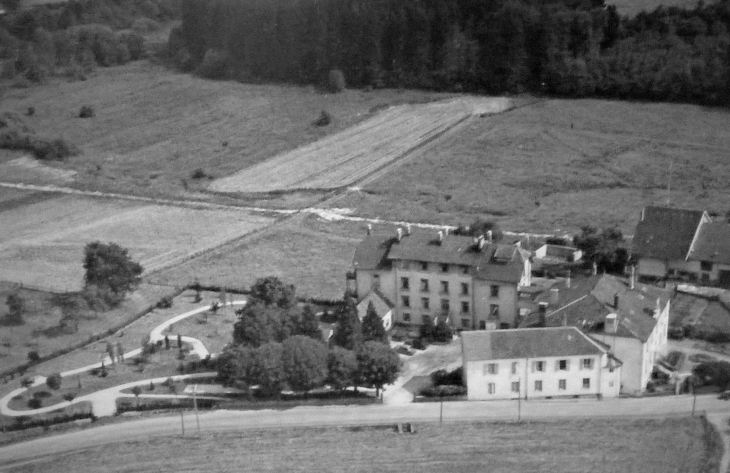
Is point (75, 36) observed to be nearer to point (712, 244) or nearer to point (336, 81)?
point (336, 81)

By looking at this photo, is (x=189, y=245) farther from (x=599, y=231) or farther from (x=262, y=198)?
(x=599, y=231)

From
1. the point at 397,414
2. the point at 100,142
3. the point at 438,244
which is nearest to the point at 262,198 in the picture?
the point at 100,142

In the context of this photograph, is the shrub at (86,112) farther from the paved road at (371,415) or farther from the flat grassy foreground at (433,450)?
the flat grassy foreground at (433,450)

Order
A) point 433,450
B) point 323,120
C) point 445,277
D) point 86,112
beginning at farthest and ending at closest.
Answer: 1. point 86,112
2. point 323,120
3. point 445,277
4. point 433,450

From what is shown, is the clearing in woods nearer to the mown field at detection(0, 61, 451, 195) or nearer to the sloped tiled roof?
the mown field at detection(0, 61, 451, 195)

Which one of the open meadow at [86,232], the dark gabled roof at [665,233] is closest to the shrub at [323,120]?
the open meadow at [86,232]

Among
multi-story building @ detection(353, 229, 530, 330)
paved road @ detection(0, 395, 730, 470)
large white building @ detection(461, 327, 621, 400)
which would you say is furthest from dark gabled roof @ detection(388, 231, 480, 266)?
paved road @ detection(0, 395, 730, 470)

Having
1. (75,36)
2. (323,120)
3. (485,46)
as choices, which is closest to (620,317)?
(323,120)

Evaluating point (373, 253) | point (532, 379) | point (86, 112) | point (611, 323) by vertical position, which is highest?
point (86, 112)
